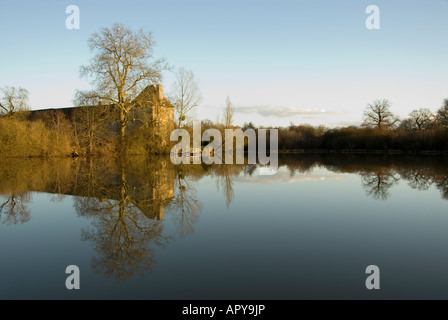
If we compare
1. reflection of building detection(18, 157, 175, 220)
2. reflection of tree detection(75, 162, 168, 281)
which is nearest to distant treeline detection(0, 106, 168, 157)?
reflection of building detection(18, 157, 175, 220)

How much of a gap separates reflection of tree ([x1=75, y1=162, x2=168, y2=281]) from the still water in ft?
0.06

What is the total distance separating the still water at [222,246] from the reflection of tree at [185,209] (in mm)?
→ 39

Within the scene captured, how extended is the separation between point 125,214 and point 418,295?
17.3ft

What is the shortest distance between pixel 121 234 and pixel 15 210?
3680mm

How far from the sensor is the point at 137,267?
153 inches

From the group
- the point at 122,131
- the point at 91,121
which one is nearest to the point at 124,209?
the point at 122,131

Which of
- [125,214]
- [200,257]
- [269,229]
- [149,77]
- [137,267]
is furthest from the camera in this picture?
[149,77]

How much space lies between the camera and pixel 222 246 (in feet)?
15.3

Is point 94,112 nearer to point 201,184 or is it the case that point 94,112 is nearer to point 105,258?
point 201,184

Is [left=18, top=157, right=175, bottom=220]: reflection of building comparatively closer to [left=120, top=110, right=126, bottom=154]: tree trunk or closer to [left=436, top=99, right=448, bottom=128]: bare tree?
[left=120, top=110, right=126, bottom=154]: tree trunk

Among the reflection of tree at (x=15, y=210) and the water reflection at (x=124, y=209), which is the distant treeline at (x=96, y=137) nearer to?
the water reflection at (x=124, y=209)

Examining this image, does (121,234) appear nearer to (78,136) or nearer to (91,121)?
(91,121)
